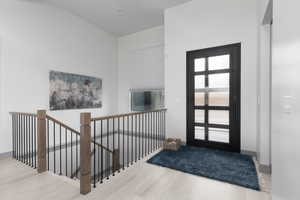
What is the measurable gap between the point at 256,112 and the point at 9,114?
4.87 meters

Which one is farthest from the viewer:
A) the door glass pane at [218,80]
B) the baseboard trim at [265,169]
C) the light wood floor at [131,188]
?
the door glass pane at [218,80]

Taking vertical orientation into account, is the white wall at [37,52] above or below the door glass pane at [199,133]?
above

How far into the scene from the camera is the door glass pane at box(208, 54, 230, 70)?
10.5 ft

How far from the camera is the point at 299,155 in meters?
0.92

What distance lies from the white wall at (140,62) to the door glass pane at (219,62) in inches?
63.8

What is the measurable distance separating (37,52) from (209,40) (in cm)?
392

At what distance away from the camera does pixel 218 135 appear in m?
3.28

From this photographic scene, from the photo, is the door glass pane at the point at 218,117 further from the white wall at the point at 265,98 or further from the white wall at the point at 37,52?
the white wall at the point at 37,52

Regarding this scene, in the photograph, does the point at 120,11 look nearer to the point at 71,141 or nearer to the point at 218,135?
the point at 71,141

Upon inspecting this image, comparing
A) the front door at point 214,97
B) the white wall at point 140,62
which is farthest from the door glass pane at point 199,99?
the white wall at point 140,62

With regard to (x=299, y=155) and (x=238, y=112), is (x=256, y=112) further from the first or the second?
(x=299, y=155)

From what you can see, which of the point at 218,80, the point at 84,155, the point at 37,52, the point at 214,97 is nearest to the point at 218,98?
the point at 214,97

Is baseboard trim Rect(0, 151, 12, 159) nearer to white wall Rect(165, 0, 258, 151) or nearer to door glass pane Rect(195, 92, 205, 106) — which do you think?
white wall Rect(165, 0, 258, 151)

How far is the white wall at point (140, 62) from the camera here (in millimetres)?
4727
